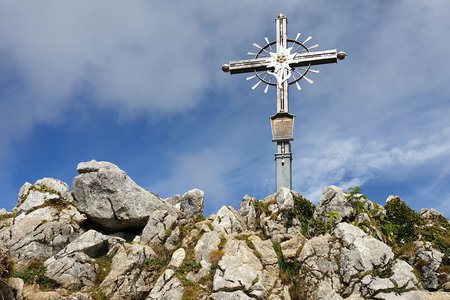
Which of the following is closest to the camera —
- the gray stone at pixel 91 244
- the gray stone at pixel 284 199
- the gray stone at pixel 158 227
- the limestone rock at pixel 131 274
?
the limestone rock at pixel 131 274

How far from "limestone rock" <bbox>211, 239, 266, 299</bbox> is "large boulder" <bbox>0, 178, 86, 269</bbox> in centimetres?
1162

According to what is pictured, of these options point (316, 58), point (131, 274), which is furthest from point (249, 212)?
point (316, 58)

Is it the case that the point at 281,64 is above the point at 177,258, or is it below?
above

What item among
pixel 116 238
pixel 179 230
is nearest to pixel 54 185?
pixel 116 238

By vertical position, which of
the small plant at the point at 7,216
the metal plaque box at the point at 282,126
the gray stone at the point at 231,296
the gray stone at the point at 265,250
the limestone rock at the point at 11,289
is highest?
the metal plaque box at the point at 282,126

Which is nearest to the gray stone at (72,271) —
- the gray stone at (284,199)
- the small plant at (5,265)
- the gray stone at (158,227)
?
the small plant at (5,265)

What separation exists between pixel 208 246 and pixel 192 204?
6.86 metres

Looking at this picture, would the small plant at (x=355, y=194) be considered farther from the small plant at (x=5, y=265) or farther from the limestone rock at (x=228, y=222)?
the small plant at (x=5, y=265)

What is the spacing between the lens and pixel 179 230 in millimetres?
32188

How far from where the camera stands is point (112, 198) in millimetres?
33469

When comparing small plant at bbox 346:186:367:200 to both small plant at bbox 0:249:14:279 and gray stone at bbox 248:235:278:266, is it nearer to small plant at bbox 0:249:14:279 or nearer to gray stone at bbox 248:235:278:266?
gray stone at bbox 248:235:278:266

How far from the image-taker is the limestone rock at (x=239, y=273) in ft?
84.4

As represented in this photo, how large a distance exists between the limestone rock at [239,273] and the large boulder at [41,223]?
38.1 ft

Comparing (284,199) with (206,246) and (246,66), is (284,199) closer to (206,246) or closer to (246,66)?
(206,246)
